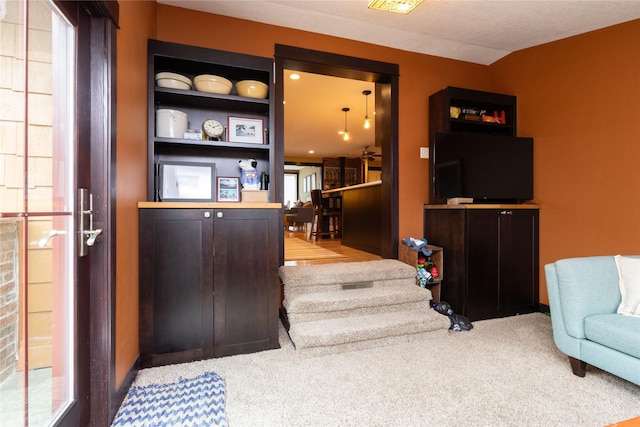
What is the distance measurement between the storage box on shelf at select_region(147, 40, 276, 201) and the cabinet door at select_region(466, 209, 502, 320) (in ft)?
6.46

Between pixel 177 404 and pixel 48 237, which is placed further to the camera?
pixel 177 404

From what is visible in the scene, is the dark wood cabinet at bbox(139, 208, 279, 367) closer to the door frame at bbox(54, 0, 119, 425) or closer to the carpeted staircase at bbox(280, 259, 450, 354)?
the carpeted staircase at bbox(280, 259, 450, 354)

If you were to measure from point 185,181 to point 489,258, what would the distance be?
290 cm

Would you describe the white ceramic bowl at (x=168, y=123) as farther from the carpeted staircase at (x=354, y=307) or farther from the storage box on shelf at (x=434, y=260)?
the storage box on shelf at (x=434, y=260)

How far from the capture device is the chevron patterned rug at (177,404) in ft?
4.73

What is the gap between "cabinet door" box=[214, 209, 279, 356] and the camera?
2121 mm

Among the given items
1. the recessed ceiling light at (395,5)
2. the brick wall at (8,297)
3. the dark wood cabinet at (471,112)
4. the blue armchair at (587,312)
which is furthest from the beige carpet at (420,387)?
the recessed ceiling light at (395,5)

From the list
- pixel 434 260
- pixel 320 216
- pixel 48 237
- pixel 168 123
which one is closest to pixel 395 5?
pixel 168 123

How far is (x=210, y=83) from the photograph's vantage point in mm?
2416

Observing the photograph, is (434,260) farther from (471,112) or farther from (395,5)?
(395,5)

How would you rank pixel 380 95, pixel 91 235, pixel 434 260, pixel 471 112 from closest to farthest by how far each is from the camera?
pixel 91 235 < pixel 434 260 < pixel 471 112 < pixel 380 95

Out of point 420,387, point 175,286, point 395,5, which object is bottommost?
point 420,387

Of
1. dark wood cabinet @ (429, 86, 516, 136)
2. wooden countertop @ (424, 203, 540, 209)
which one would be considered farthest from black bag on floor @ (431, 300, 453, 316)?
dark wood cabinet @ (429, 86, 516, 136)

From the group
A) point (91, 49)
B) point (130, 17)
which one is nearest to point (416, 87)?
point (130, 17)
